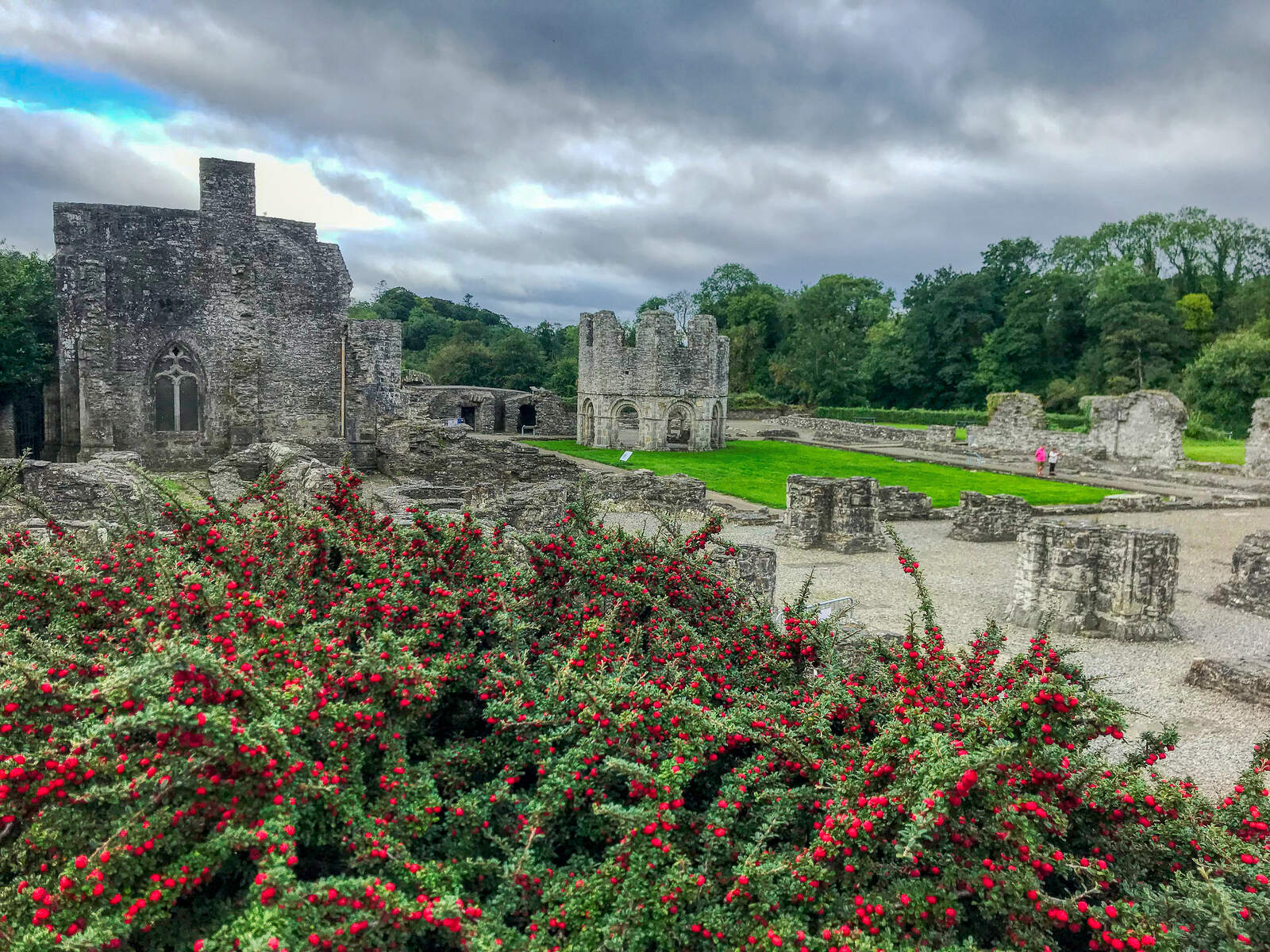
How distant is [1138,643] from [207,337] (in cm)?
2204

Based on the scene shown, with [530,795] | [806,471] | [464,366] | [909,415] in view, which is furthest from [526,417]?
[530,795]

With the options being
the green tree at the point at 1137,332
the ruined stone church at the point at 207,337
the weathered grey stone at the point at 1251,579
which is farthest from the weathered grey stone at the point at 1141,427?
the ruined stone church at the point at 207,337

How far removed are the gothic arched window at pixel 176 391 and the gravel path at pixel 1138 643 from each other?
1251cm

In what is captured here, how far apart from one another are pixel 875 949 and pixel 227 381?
2356 cm

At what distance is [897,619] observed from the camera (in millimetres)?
10906

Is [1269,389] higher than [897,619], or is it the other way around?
[1269,389]

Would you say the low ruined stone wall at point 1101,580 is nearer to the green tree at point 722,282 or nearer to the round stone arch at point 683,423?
the round stone arch at point 683,423

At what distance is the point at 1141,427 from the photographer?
109 feet

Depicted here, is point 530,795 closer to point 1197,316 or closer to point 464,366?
point 464,366

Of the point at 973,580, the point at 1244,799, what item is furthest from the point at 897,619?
the point at 1244,799

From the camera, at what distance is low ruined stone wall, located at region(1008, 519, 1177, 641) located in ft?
35.2

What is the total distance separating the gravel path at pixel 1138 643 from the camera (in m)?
7.50

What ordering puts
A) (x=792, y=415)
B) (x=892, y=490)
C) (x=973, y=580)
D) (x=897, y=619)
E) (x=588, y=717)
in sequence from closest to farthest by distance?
(x=588, y=717)
(x=897, y=619)
(x=973, y=580)
(x=892, y=490)
(x=792, y=415)

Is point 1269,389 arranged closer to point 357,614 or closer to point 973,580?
point 973,580
